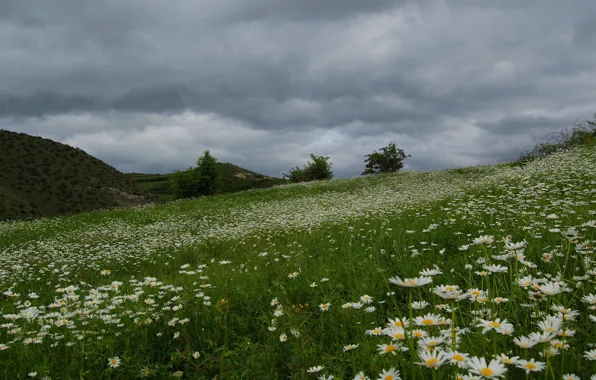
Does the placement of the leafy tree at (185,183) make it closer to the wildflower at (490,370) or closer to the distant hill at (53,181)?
the distant hill at (53,181)

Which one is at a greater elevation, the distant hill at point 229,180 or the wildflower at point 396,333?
the distant hill at point 229,180

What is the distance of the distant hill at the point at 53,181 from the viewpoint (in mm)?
37875

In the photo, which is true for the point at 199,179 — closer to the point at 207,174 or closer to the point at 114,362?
the point at 207,174

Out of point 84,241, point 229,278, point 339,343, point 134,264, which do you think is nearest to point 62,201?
point 84,241

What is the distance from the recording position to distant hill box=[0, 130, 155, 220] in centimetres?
3788

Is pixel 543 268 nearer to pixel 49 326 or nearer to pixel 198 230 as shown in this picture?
pixel 49 326

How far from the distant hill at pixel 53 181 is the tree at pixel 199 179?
5011mm

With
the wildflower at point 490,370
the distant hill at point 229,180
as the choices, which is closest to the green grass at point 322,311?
the wildflower at point 490,370

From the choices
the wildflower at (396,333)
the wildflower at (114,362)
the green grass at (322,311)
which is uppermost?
the wildflower at (396,333)

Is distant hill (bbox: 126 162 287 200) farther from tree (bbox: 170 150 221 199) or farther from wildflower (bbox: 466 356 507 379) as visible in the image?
wildflower (bbox: 466 356 507 379)

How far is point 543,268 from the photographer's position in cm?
424

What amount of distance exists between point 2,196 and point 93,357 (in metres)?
40.1

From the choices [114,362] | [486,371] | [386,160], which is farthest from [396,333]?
[386,160]

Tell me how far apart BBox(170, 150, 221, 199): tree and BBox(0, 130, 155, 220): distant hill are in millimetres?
5011
